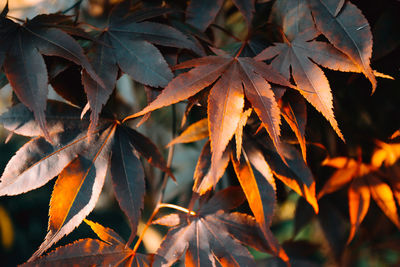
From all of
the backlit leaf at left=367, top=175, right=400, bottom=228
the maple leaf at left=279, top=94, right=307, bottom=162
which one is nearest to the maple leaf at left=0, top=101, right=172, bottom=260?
the maple leaf at left=279, top=94, right=307, bottom=162

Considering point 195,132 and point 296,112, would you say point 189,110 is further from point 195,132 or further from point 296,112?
point 296,112

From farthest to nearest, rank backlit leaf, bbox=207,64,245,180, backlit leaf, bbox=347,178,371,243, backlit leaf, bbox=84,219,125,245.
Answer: backlit leaf, bbox=347,178,371,243
backlit leaf, bbox=84,219,125,245
backlit leaf, bbox=207,64,245,180

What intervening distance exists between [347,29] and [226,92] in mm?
213

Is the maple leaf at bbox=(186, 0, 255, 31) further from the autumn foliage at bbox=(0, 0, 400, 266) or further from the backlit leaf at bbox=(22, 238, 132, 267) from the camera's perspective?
the backlit leaf at bbox=(22, 238, 132, 267)

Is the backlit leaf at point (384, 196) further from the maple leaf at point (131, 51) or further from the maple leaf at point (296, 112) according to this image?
the maple leaf at point (131, 51)

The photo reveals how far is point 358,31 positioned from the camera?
0.48m

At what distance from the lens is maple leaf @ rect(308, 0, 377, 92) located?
464 mm

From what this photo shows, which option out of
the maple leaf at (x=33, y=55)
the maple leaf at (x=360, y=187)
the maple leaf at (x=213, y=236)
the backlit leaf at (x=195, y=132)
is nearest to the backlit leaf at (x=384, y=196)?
the maple leaf at (x=360, y=187)

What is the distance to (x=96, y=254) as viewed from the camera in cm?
52

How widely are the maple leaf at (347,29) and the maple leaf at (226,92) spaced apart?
113 millimetres

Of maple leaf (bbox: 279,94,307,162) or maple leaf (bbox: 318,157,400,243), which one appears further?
maple leaf (bbox: 318,157,400,243)

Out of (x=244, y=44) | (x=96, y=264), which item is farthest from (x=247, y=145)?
Result: (x=96, y=264)

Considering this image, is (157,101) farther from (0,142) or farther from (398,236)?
(398,236)

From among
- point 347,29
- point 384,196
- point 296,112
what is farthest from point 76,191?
point 384,196
